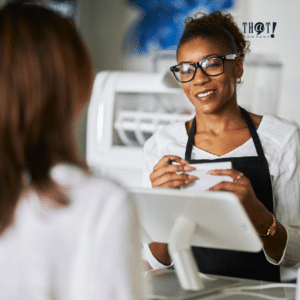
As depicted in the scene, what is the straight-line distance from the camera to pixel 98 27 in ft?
9.42

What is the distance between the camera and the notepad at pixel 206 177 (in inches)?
41.9

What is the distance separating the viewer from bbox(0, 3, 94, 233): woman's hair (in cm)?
51

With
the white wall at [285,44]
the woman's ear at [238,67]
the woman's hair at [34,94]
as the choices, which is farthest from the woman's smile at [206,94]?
the white wall at [285,44]

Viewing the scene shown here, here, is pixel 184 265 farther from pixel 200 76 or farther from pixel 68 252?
pixel 200 76

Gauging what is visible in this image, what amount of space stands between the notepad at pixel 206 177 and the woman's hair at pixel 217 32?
0.46m

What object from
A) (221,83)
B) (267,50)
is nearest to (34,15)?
(221,83)

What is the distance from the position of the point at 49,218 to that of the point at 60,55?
0.70 feet

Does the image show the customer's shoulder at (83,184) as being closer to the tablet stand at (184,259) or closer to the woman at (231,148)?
the tablet stand at (184,259)

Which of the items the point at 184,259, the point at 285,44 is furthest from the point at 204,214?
the point at 285,44

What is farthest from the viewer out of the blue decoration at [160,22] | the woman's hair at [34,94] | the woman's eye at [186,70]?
the blue decoration at [160,22]

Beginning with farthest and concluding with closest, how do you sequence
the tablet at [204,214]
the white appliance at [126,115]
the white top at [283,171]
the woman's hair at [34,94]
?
the white appliance at [126,115]
the white top at [283,171]
the tablet at [204,214]
the woman's hair at [34,94]

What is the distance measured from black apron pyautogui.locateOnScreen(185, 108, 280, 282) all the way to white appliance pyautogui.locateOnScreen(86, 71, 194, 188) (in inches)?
31.1

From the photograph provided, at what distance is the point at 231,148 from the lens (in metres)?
1.35

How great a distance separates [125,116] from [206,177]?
1.05m
